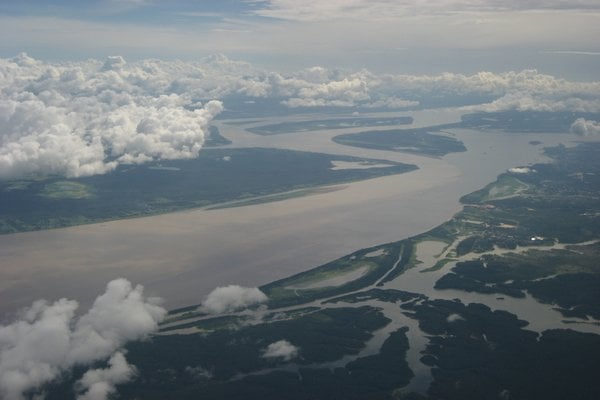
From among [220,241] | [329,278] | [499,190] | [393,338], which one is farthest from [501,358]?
[499,190]

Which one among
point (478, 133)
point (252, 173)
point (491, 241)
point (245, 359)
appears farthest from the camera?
point (478, 133)

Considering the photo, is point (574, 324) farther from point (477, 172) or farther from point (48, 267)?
point (477, 172)

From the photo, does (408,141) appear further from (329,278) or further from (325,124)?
(329,278)

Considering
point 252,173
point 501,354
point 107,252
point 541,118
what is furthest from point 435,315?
point 541,118

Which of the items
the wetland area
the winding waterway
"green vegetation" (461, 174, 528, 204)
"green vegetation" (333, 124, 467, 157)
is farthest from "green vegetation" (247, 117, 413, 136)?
"green vegetation" (461, 174, 528, 204)

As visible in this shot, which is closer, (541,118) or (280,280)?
(280,280)

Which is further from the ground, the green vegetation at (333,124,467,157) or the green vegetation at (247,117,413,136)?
the green vegetation at (247,117,413,136)

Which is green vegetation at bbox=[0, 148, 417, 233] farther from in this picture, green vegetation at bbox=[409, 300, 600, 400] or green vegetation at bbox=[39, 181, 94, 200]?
green vegetation at bbox=[409, 300, 600, 400]
